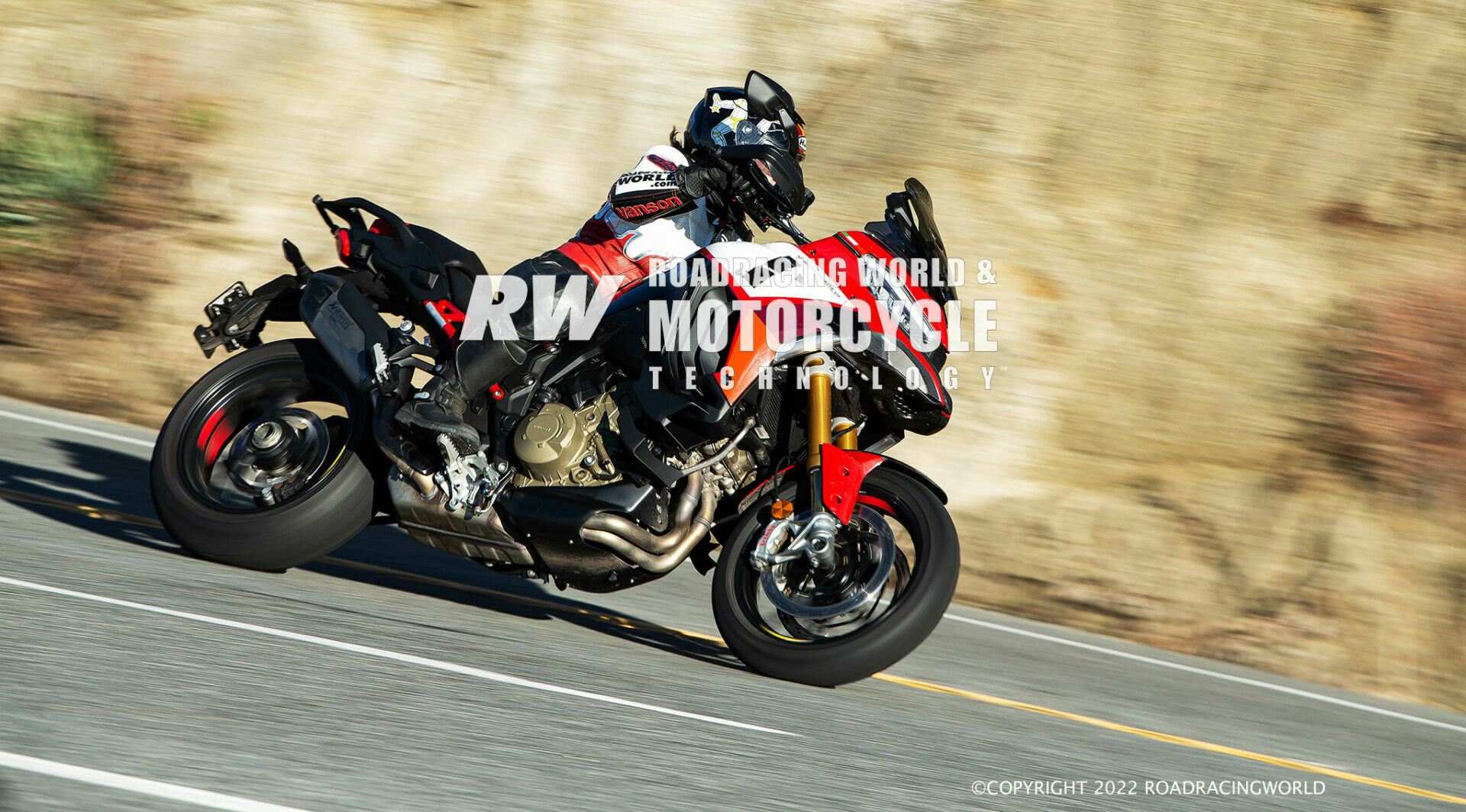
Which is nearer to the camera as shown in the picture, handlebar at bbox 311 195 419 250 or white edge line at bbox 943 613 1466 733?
handlebar at bbox 311 195 419 250

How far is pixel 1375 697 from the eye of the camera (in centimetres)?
755

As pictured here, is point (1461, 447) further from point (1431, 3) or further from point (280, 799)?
point (280, 799)

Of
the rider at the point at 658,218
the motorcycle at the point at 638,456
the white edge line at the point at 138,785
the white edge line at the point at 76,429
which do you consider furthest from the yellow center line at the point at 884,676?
the white edge line at the point at 138,785

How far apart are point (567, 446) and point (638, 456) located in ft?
0.97

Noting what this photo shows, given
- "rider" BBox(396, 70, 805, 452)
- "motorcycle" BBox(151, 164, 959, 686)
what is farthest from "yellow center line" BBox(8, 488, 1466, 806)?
"rider" BBox(396, 70, 805, 452)

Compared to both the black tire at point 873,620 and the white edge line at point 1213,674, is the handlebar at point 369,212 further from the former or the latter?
the white edge line at point 1213,674

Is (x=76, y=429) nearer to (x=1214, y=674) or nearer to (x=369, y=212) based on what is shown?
(x=369, y=212)

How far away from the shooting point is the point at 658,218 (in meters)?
5.24

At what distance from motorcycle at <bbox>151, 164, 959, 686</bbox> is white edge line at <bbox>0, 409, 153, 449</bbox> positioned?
10.7 ft

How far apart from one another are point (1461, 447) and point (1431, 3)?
5.72 meters

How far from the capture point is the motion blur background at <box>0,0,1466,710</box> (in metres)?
8.88

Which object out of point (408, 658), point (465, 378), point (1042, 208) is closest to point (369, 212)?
point (465, 378)

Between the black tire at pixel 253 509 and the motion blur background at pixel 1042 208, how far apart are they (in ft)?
15.6

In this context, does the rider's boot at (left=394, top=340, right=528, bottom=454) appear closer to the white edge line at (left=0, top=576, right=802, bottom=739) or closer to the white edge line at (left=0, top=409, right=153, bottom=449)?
the white edge line at (left=0, top=576, right=802, bottom=739)
